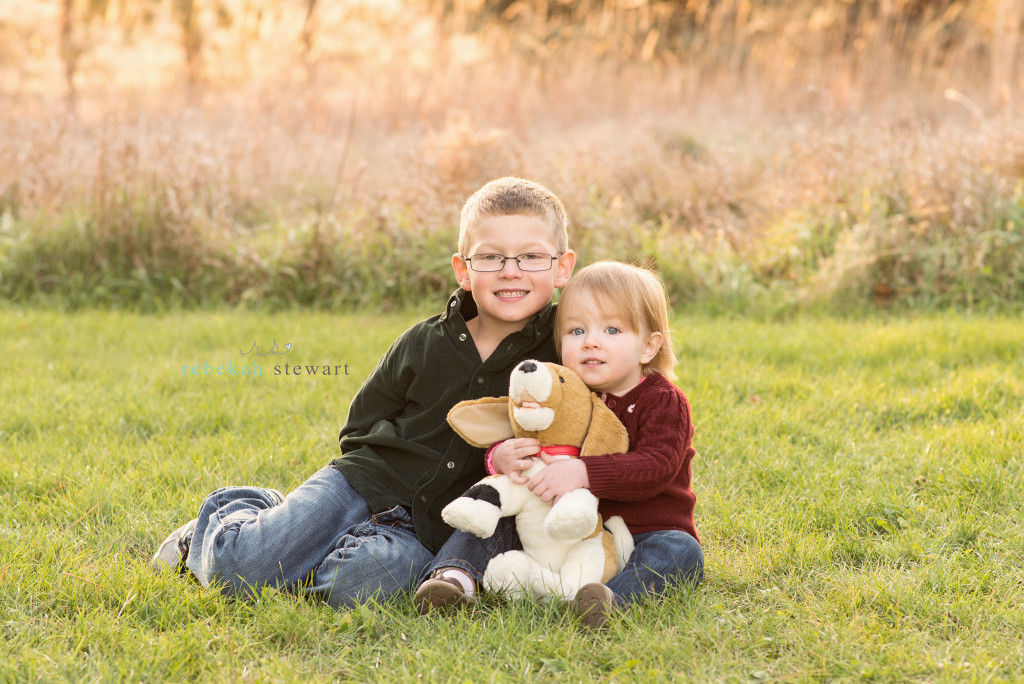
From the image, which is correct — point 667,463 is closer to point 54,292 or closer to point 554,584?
point 554,584

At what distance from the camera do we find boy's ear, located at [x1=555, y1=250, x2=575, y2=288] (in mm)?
2762

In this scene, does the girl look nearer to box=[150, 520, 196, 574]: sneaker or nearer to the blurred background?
box=[150, 520, 196, 574]: sneaker

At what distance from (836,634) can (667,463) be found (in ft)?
1.95

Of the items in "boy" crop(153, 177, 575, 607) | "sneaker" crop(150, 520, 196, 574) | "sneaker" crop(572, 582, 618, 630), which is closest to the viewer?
"sneaker" crop(572, 582, 618, 630)

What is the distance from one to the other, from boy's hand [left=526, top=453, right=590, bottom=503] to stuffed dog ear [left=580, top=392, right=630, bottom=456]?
0.08 meters

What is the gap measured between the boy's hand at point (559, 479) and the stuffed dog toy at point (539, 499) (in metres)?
0.03

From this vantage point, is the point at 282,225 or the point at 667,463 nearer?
the point at 667,463

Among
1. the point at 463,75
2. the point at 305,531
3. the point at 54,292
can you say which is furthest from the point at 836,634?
the point at 463,75

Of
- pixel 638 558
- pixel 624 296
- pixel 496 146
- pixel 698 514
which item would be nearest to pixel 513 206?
pixel 624 296

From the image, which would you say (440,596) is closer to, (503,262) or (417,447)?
(417,447)

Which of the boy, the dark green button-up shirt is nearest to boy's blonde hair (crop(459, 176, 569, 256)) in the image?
the boy

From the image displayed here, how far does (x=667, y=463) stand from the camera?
2385mm

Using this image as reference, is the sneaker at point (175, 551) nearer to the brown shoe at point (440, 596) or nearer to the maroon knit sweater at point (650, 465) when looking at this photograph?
the brown shoe at point (440, 596)

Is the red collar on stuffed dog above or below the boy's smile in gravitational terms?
below
